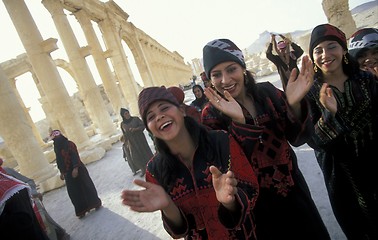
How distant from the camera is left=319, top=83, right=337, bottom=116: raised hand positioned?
1.73 m

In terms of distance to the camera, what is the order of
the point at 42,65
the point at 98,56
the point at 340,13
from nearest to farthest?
the point at 340,13, the point at 42,65, the point at 98,56

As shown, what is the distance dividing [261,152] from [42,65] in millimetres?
8559

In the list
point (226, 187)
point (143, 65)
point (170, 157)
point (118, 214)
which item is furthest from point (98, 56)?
point (226, 187)

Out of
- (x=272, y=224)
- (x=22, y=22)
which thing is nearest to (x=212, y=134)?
(x=272, y=224)

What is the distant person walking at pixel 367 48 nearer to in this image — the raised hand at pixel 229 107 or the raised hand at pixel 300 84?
the raised hand at pixel 300 84

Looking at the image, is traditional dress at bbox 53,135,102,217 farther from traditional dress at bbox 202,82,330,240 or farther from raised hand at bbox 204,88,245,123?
traditional dress at bbox 202,82,330,240

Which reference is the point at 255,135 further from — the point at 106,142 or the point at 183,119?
the point at 106,142

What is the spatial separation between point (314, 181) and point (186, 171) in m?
2.43

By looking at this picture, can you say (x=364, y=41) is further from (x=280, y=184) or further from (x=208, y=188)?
(x=208, y=188)

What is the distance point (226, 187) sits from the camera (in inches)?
45.0

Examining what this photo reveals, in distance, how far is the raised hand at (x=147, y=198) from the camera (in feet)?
4.29

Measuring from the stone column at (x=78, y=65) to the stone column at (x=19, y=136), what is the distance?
3.97 m

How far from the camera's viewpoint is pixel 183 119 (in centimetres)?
155

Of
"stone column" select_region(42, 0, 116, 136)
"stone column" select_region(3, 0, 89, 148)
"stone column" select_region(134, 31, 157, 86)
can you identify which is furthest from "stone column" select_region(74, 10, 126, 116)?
"stone column" select_region(134, 31, 157, 86)
